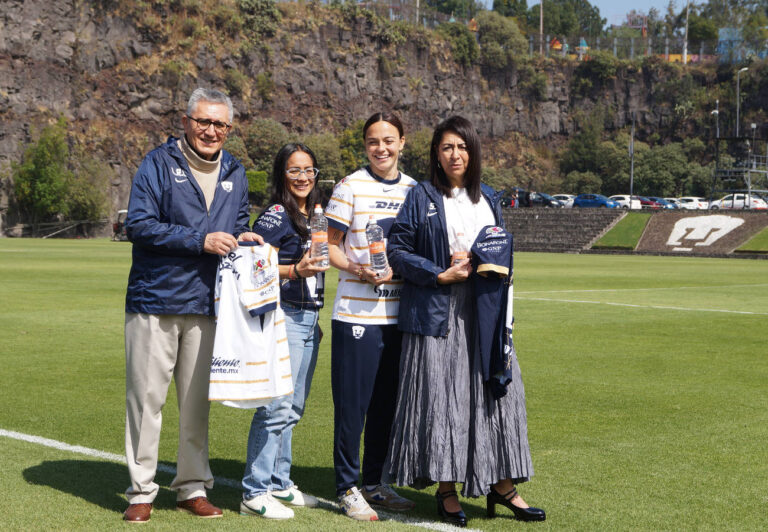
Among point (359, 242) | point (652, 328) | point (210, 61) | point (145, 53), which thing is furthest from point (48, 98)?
point (359, 242)

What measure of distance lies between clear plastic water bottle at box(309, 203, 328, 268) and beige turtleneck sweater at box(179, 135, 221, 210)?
627 mm

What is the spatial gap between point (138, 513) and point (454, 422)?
185 cm

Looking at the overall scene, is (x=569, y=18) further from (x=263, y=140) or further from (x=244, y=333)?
(x=244, y=333)

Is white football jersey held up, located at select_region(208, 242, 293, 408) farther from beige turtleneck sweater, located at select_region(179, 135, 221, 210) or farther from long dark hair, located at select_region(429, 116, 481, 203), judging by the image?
long dark hair, located at select_region(429, 116, 481, 203)

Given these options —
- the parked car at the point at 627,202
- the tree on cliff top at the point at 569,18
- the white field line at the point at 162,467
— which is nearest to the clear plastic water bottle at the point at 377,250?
the white field line at the point at 162,467

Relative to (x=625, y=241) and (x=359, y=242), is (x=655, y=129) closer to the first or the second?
(x=625, y=241)

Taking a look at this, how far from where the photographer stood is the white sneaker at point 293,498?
5879 mm

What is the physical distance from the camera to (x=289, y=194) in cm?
609

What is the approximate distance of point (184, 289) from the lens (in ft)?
18.0

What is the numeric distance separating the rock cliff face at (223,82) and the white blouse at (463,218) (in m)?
83.3

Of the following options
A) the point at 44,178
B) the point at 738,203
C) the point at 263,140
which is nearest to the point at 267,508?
the point at 44,178

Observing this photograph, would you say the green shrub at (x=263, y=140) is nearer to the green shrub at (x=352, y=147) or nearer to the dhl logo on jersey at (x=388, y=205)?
the green shrub at (x=352, y=147)

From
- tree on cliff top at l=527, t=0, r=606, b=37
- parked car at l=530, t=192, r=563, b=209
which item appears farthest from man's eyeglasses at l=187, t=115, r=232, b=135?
tree on cliff top at l=527, t=0, r=606, b=37

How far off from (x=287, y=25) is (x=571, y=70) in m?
45.4
